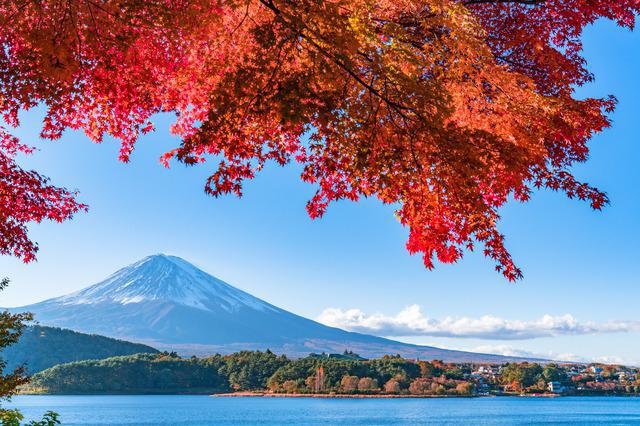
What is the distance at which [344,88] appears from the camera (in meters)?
5.16

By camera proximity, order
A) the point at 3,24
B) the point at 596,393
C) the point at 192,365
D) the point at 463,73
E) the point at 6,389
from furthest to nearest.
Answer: the point at 596,393 < the point at 192,365 < the point at 6,389 < the point at 463,73 < the point at 3,24

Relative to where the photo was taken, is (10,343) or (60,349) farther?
(60,349)

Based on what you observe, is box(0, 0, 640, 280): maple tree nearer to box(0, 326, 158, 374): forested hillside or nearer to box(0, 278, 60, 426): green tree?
box(0, 278, 60, 426): green tree

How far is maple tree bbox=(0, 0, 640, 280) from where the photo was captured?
16.2ft

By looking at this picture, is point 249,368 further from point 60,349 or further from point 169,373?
point 60,349

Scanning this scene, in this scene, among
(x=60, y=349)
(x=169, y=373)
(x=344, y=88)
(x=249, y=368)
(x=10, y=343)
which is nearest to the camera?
(x=344, y=88)

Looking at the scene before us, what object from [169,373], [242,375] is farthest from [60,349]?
[242,375]

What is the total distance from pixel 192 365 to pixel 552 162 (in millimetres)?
92841

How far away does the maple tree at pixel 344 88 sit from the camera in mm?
4941

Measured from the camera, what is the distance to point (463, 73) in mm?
6707

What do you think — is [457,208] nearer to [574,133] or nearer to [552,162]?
[574,133]

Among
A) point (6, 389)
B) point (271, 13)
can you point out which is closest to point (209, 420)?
point (6, 389)

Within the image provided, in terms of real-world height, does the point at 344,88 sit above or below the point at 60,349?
above

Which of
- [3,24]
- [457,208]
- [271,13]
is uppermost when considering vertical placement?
[271,13]
